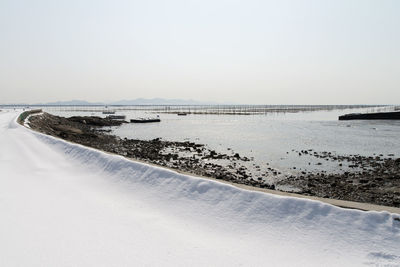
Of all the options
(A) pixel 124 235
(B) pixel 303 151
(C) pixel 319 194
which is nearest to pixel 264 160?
(B) pixel 303 151

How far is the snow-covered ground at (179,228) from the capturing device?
3.46 m

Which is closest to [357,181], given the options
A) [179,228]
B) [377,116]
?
[179,228]

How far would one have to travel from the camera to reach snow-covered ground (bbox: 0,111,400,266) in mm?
3461

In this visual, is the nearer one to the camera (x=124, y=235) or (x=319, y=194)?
(x=124, y=235)

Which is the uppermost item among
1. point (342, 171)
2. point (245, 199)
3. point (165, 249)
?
point (245, 199)

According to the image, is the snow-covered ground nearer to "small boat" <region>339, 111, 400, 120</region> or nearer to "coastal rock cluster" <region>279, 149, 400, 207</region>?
"coastal rock cluster" <region>279, 149, 400, 207</region>

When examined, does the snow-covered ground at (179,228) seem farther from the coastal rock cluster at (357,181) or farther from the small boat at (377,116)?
the small boat at (377,116)

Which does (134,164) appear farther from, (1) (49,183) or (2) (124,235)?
(2) (124,235)

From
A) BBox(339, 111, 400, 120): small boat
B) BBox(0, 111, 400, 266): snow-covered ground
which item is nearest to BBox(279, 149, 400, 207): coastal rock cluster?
BBox(0, 111, 400, 266): snow-covered ground

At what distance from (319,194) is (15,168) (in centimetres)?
1045

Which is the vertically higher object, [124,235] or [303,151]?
[124,235]

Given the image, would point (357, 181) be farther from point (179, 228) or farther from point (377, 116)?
point (377, 116)

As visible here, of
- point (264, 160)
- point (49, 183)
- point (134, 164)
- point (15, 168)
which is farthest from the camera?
point (264, 160)

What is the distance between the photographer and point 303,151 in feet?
68.4
